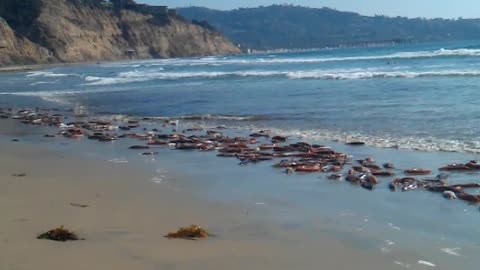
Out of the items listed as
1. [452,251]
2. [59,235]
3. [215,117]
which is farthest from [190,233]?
[215,117]

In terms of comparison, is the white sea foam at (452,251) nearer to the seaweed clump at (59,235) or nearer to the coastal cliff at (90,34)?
the seaweed clump at (59,235)

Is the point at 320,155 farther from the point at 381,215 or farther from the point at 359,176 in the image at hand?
the point at 381,215

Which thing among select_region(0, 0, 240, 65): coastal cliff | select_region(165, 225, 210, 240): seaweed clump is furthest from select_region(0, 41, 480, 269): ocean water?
select_region(0, 0, 240, 65): coastal cliff

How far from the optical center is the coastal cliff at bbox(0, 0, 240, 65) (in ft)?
330

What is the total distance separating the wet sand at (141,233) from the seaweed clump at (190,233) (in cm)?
16

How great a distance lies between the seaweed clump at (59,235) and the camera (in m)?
6.73

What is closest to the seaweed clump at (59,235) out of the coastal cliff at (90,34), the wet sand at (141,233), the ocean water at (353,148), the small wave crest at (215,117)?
the wet sand at (141,233)

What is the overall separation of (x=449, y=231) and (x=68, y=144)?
10938mm

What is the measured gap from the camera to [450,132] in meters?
13.8

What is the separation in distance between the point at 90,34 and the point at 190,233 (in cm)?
11565

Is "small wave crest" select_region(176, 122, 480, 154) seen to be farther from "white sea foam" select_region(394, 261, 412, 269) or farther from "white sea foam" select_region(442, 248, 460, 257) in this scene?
"white sea foam" select_region(394, 261, 412, 269)

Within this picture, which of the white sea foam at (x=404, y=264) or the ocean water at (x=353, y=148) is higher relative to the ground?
the white sea foam at (x=404, y=264)

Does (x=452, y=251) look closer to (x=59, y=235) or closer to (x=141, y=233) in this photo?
(x=141, y=233)

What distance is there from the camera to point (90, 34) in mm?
117875
